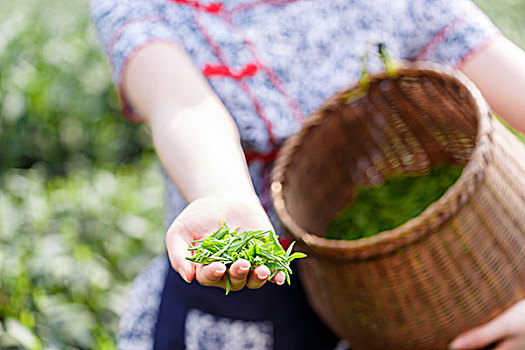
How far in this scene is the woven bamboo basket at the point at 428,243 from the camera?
0.98 metres

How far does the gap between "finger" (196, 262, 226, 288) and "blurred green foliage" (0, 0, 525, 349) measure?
1.10 m

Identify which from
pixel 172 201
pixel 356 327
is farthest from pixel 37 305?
pixel 356 327

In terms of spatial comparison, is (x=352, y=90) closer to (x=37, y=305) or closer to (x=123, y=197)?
(x=37, y=305)

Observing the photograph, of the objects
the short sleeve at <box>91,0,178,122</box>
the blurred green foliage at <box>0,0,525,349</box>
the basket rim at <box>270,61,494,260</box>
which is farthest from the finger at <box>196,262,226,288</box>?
the blurred green foliage at <box>0,0,525,349</box>

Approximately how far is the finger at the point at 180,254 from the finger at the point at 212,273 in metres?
0.01

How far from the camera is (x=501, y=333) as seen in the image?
1021 millimetres

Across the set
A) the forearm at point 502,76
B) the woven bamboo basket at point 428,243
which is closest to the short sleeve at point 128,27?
the woven bamboo basket at point 428,243

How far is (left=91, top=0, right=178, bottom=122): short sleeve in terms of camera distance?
1.15m

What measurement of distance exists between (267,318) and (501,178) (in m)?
0.48

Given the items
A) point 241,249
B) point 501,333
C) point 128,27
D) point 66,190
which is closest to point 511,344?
point 501,333

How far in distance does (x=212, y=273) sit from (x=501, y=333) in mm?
480

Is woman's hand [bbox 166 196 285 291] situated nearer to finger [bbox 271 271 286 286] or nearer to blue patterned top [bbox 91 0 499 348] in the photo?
finger [bbox 271 271 286 286]

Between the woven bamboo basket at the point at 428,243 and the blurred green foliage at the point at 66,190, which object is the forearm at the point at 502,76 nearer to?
the woven bamboo basket at the point at 428,243

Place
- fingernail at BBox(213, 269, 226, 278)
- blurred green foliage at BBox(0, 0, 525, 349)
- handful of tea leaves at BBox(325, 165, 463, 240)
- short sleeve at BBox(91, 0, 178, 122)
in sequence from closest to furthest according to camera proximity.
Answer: fingernail at BBox(213, 269, 226, 278)
short sleeve at BBox(91, 0, 178, 122)
handful of tea leaves at BBox(325, 165, 463, 240)
blurred green foliage at BBox(0, 0, 525, 349)
